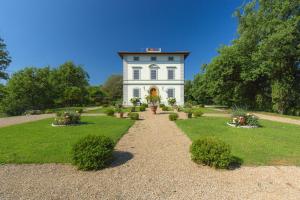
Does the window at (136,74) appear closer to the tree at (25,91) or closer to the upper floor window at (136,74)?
the upper floor window at (136,74)

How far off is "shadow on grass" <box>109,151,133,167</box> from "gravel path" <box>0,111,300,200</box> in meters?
0.03

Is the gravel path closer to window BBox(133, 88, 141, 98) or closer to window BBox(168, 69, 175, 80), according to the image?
window BBox(133, 88, 141, 98)

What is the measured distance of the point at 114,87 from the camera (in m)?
49.1

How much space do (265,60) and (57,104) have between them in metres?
33.9

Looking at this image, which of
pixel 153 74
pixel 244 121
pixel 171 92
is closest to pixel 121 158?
pixel 244 121

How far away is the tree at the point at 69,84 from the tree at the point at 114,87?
1028 centimetres

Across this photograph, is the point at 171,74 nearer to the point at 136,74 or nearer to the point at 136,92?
the point at 136,74

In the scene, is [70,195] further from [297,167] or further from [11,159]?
[297,167]

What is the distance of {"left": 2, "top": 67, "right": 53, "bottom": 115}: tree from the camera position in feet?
66.1

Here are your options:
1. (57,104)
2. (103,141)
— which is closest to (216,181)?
(103,141)

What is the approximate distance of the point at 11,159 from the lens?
4086mm

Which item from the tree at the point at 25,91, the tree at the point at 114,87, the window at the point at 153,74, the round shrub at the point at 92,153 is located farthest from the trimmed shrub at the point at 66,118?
the tree at the point at 114,87

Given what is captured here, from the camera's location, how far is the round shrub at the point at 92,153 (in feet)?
11.7

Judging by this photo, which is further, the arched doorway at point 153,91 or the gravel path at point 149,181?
the arched doorway at point 153,91
